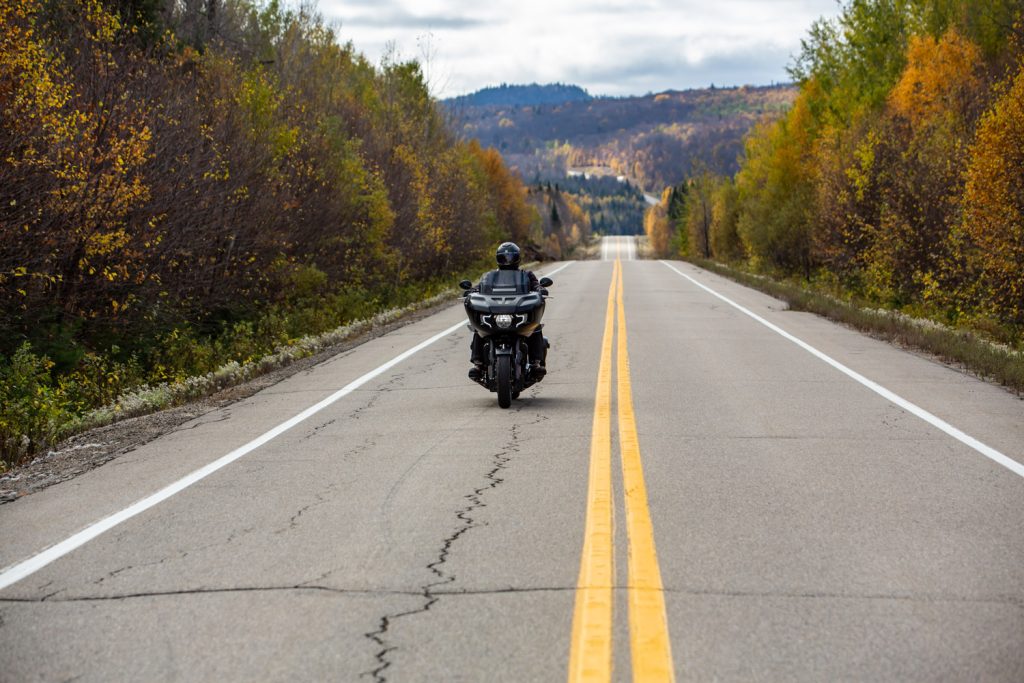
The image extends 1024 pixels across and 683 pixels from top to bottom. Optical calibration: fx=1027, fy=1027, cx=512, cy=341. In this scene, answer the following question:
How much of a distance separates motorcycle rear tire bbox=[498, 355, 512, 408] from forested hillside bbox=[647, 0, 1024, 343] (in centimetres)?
1036

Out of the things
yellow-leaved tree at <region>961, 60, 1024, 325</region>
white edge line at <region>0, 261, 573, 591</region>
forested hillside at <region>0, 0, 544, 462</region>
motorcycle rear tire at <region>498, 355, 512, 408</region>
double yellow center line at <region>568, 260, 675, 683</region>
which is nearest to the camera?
double yellow center line at <region>568, 260, 675, 683</region>

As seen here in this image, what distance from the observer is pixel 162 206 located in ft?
53.5

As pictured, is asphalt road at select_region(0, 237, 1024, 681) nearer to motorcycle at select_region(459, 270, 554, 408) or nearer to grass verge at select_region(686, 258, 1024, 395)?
motorcycle at select_region(459, 270, 554, 408)

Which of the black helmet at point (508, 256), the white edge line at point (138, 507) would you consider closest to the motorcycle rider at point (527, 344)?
the black helmet at point (508, 256)

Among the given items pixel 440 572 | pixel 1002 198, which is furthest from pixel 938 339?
pixel 440 572

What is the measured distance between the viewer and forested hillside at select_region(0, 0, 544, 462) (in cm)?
1252

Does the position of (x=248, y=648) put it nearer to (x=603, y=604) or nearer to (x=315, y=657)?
(x=315, y=657)

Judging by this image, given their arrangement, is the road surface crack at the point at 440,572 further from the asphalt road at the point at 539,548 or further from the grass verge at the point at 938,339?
the grass verge at the point at 938,339

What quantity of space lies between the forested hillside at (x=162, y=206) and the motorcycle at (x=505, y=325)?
171 inches

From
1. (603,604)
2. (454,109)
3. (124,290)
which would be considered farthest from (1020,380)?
(454,109)

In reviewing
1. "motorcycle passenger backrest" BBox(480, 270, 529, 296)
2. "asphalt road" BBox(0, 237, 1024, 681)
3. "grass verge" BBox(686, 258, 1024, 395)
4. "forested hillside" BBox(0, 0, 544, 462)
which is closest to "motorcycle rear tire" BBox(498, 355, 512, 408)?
"asphalt road" BBox(0, 237, 1024, 681)

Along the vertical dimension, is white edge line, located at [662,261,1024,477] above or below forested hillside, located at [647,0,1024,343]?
below

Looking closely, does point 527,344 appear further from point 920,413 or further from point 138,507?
point 138,507

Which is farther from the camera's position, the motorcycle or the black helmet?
the black helmet
